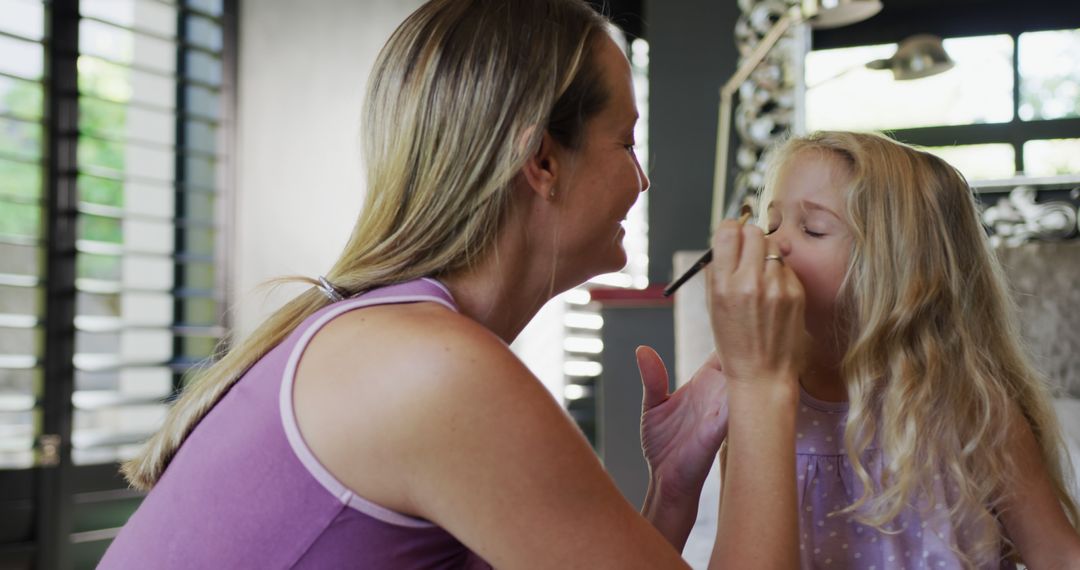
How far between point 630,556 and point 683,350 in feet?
5.92

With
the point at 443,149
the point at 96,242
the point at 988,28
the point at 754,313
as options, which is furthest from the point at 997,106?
the point at 96,242

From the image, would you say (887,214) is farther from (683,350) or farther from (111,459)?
(111,459)

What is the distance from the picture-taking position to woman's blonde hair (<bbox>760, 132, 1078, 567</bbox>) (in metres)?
1.22

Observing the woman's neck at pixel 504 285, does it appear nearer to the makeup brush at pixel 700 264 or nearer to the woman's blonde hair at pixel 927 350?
the makeup brush at pixel 700 264

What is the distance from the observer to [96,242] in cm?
316

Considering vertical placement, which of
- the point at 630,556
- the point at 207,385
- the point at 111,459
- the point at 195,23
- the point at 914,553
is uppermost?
the point at 195,23

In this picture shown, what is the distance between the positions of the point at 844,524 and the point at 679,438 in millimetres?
305

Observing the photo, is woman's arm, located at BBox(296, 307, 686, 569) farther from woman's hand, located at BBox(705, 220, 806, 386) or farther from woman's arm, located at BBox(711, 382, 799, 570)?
woman's hand, located at BBox(705, 220, 806, 386)

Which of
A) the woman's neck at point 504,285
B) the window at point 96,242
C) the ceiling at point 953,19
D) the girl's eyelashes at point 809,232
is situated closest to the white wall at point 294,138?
the window at point 96,242

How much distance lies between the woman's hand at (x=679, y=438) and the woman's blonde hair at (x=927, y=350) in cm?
22

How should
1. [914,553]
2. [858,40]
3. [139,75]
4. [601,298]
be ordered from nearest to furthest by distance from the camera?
[914,553]
[858,40]
[601,298]
[139,75]

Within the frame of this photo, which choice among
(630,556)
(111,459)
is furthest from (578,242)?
(111,459)

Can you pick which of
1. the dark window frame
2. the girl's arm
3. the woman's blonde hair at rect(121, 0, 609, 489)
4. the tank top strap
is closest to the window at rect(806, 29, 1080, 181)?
the dark window frame

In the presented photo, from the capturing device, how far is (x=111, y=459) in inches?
126
